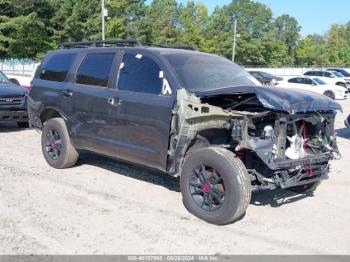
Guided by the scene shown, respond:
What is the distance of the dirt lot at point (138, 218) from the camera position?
15.9 ft

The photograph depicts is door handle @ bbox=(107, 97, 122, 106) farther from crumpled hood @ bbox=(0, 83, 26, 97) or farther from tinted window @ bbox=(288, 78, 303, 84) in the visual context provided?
tinted window @ bbox=(288, 78, 303, 84)

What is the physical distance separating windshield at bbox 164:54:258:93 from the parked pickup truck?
605 cm

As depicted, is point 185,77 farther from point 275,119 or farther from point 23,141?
point 23,141

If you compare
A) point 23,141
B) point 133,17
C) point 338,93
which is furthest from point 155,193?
point 133,17

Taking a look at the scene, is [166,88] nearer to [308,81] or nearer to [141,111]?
[141,111]

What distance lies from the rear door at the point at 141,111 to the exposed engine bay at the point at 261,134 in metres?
0.23

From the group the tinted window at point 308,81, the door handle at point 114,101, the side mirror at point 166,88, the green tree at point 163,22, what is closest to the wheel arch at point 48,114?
the door handle at point 114,101

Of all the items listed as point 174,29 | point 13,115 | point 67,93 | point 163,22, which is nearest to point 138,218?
point 67,93

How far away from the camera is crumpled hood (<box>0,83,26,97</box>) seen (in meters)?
11.4

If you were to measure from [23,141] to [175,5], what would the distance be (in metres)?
88.9

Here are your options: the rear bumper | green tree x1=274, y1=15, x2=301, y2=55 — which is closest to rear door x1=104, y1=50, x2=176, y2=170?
the rear bumper

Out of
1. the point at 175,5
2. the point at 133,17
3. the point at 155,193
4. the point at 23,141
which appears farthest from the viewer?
the point at 175,5

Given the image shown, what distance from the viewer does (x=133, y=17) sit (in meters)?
68.0

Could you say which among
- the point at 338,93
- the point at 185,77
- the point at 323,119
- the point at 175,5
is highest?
the point at 175,5
